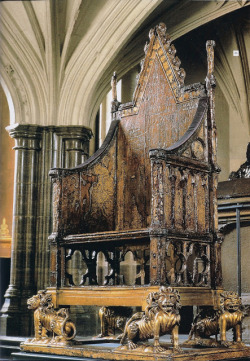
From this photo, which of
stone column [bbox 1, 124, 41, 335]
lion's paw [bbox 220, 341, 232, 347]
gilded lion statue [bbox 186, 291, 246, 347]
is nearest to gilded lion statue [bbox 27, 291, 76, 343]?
gilded lion statue [bbox 186, 291, 246, 347]

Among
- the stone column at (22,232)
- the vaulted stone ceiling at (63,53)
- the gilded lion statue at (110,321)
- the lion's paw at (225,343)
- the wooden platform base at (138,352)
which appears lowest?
the wooden platform base at (138,352)

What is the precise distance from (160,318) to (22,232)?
4.68 metres

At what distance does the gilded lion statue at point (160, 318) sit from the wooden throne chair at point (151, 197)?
106 mm

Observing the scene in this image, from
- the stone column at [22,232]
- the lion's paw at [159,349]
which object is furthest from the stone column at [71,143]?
the lion's paw at [159,349]

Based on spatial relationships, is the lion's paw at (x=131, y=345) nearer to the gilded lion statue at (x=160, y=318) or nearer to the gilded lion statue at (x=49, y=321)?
the gilded lion statue at (x=160, y=318)

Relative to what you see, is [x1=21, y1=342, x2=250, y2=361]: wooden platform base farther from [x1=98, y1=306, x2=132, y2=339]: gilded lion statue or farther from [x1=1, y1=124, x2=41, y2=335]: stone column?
[x1=1, y1=124, x2=41, y2=335]: stone column

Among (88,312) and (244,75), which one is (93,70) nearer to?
(88,312)

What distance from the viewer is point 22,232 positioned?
26.7 feet

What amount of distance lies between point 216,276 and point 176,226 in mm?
471

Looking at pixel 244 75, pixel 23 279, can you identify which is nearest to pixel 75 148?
pixel 23 279

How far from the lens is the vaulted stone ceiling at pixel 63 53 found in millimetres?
8133

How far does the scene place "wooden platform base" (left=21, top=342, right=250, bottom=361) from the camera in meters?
3.62

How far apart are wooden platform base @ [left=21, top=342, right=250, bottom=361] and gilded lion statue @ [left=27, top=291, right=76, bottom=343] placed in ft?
0.29

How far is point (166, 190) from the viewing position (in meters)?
4.08
